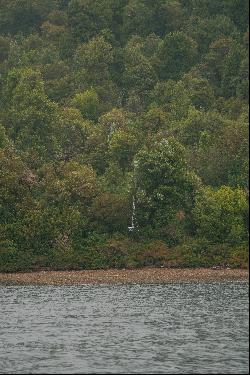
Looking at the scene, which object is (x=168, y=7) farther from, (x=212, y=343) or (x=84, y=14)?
(x=212, y=343)

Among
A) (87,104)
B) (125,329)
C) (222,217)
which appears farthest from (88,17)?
(125,329)

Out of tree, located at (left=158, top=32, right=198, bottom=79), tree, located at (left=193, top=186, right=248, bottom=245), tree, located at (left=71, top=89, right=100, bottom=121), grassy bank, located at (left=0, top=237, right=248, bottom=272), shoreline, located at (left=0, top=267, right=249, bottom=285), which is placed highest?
tree, located at (left=158, top=32, right=198, bottom=79)

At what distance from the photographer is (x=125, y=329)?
7075 cm

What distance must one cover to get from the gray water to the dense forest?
14563mm

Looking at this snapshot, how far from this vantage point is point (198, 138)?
14400 cm

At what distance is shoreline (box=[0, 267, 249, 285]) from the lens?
102688 millimetres

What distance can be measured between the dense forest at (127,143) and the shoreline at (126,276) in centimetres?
179

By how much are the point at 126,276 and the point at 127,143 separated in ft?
110

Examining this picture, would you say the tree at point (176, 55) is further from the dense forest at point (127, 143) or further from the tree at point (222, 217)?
the tree at point (222, 217)

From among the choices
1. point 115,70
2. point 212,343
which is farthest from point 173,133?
point 212,343

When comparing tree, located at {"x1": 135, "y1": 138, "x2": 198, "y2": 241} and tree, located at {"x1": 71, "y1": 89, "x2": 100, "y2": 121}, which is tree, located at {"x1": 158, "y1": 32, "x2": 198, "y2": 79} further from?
tree, located at {"x1": 135, "y1": 138, "x2": 198, "y2": 241}

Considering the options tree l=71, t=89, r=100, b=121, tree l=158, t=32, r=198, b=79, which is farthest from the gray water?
tree l=158, t=32, r=198, b=79

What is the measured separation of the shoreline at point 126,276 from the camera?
102688 mm

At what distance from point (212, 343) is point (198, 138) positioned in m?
84.1
